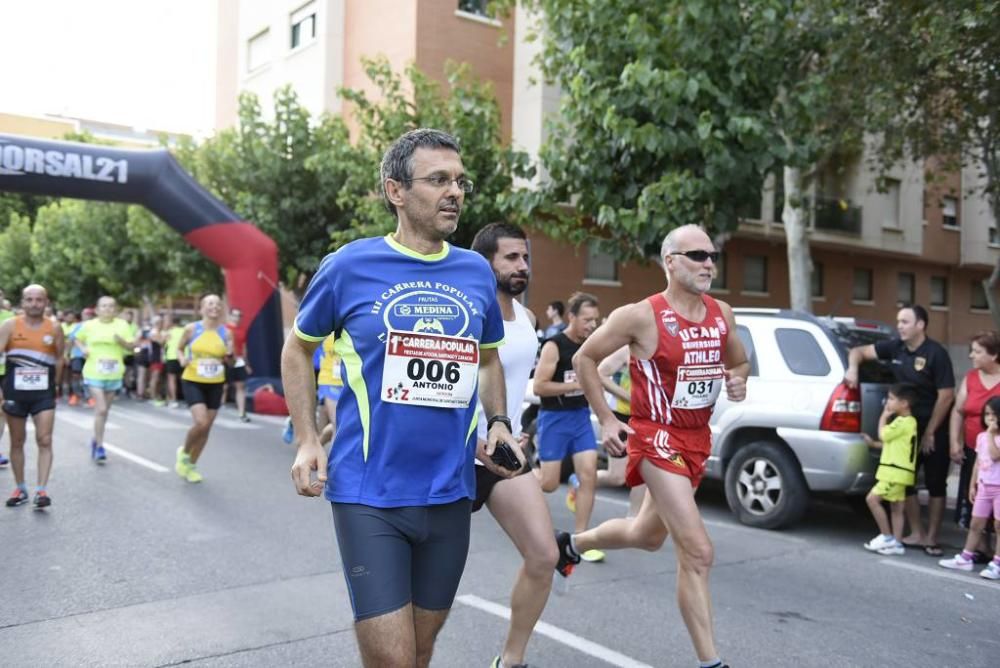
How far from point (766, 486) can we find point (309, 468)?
593 centimetres

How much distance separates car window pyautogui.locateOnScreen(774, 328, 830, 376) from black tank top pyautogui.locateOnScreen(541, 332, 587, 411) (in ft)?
7.55

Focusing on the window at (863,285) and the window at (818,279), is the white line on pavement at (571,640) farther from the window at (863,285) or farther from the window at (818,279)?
the window at (863,285)

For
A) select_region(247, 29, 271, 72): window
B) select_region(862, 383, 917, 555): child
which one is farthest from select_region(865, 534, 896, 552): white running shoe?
select_region(247, 29, 271, 72): window

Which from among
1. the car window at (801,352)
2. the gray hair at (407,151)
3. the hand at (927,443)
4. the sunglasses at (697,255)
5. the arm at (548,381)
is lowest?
the hand at (927,443)

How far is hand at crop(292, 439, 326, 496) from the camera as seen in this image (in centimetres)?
261

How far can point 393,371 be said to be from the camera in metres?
2.72

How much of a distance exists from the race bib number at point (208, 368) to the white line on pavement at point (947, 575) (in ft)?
21.8

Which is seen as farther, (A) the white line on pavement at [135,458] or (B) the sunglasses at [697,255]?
(A) the white line on pavement at [135,458]

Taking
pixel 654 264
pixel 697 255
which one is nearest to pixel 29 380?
pixel 697 255

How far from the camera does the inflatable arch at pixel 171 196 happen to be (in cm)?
1375

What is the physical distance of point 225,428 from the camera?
14656mm

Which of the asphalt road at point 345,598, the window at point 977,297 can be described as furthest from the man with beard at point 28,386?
the window at point 977,297

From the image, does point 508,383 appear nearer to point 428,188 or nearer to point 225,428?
point 428,188

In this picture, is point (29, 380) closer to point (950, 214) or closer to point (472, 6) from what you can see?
point (472, 6)
